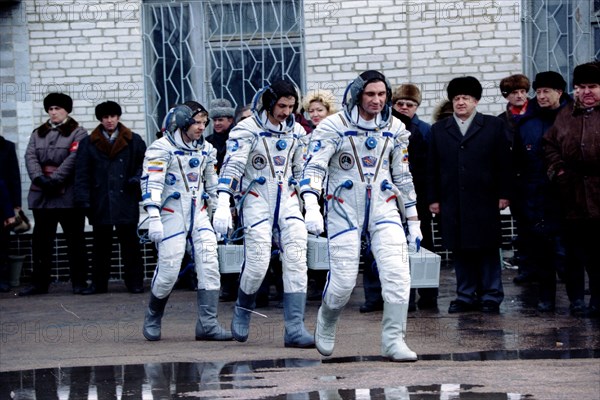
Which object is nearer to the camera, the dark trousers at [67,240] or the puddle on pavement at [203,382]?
the puddle on pavement at [203,382]

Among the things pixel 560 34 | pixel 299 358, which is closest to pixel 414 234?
pixel 299 358

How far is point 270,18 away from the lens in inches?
637

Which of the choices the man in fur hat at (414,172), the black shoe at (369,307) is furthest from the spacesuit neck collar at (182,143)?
the black shoe at (369,307)

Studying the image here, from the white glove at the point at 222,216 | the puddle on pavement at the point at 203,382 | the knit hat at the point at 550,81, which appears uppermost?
the knit hat at the point at 550,81

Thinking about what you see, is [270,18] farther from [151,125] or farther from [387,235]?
[387,235]

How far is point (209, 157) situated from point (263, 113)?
0.79 m

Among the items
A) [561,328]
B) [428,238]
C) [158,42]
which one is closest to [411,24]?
[158,42]

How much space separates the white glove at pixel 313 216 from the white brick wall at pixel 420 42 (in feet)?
22.4

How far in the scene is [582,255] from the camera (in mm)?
11398

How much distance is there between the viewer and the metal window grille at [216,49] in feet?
53.0

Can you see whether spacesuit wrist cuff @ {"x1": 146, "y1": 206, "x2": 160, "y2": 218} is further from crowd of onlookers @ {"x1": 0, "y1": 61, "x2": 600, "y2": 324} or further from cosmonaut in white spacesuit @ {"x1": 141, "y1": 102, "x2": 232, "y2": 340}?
crowd of onlookers @ {"x1": 0, "y1": 61, "x2": 600, "y2": 324}

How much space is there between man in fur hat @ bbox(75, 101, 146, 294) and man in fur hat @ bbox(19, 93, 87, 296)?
20 cm

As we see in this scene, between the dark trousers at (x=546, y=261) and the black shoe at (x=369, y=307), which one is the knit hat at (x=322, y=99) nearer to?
the black shoe at (x=369, y=307)

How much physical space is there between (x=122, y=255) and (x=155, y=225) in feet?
13.9
